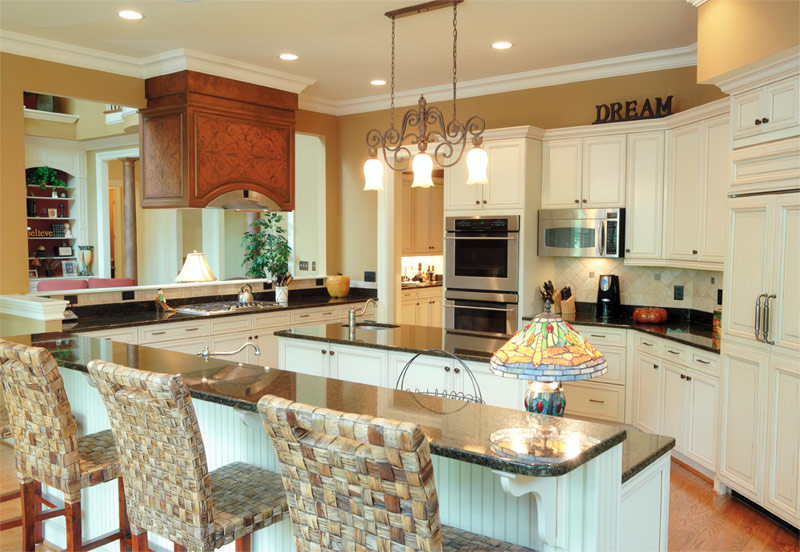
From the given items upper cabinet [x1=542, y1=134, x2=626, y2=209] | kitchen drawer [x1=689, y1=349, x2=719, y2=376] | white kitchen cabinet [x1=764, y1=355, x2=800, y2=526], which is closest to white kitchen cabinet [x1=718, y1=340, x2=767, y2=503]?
white kitchen cabinet [x1=764, y1=355, x2=800, y2=526]

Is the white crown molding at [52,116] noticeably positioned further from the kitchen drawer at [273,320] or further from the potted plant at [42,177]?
the kitchen drawer at [273,320]

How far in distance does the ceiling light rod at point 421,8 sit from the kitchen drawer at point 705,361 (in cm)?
259

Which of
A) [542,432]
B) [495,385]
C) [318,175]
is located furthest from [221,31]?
[542,432]

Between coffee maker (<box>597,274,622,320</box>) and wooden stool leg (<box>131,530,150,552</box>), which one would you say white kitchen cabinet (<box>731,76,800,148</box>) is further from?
wooden stool leg (<box>131,530,150,552</box>)

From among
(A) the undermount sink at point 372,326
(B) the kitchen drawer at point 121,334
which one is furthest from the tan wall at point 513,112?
(B) the kitchen drawer at point 121,334

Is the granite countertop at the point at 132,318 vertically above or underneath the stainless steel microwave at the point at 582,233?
underneath

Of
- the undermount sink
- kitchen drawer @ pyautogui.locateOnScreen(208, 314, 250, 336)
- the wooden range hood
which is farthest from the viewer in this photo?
kitchen drawer @ pyautogui.locateOnScreen(208, 314, 250, 336)

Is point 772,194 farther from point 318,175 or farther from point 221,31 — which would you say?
point 318,175

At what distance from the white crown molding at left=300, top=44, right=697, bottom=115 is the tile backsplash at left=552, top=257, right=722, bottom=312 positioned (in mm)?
1529

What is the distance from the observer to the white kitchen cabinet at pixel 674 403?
418 cm

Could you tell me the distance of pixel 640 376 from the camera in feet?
15.3

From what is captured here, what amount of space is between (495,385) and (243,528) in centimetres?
179

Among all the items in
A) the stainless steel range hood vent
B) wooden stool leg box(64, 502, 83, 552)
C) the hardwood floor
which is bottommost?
the hardwood floor

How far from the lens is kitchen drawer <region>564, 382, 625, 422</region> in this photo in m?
4.83
